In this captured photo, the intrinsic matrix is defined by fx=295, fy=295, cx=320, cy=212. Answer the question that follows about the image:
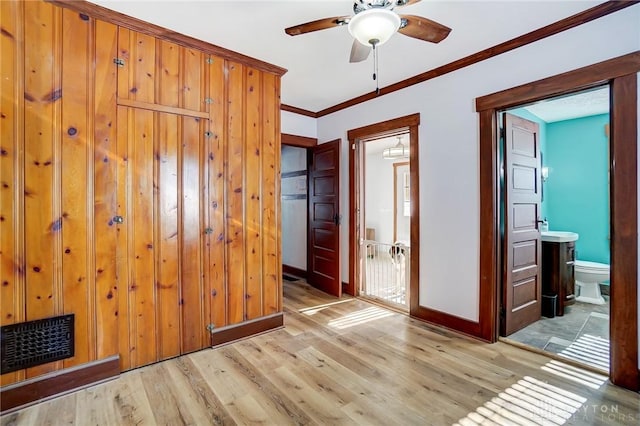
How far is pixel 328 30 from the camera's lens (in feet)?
7.76

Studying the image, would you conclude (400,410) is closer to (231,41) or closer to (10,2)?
(231,41)

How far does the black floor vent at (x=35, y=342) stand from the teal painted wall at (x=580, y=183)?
5809 mm

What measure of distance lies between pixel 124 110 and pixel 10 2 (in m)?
0.81

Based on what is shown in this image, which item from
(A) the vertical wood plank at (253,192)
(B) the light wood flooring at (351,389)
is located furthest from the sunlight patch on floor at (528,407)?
(A) the vertical wood plank at (253,192)

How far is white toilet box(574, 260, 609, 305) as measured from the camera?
3557mm

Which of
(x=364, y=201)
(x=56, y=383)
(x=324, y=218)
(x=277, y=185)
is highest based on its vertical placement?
(x=277, y=185)

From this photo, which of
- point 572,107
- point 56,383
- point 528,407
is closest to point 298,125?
point 572,107

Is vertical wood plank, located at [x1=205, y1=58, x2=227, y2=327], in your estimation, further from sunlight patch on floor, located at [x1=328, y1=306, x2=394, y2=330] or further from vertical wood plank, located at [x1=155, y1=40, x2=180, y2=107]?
sunlight patch on floor, located at [x1=328, y1=306, x2=394, y2=330]

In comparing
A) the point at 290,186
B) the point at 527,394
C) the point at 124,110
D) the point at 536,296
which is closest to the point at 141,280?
the point at 124,110

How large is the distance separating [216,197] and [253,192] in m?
0.38

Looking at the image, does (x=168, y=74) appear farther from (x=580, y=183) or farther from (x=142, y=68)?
(x=580, y=183)

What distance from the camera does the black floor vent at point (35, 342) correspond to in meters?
1.83

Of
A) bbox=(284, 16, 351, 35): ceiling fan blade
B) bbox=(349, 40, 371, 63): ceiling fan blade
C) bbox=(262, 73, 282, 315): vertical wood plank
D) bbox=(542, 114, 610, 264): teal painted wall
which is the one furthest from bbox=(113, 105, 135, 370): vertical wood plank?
bbox=(542, 114, 610, 264): teal painted wall

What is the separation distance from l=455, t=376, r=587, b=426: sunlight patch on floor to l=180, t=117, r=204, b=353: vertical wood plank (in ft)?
6.85
